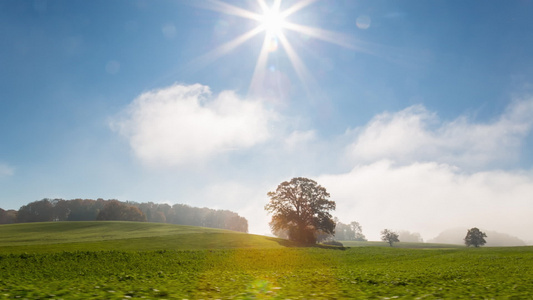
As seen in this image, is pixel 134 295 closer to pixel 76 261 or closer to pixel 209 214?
pixel 76 261

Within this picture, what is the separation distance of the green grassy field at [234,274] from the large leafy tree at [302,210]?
14.8 metres

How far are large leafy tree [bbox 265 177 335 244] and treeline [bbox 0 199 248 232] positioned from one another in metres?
77.9

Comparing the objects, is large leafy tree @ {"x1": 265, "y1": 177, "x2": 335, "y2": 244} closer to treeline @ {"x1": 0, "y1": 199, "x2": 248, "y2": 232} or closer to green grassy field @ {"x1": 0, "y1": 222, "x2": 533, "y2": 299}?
green grassy field @ {"x1": 0, "y1": 222, "x2": 533, "y2": 299}

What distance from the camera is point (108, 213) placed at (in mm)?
112188

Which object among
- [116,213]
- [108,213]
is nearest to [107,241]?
[116,213]

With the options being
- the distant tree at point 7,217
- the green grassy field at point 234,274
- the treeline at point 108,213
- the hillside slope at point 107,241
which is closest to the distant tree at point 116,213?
the treeline at point 108,213

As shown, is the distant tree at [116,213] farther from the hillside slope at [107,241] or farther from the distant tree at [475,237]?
the distant tree at [475,237]

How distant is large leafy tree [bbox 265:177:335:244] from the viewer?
6556 centimetres

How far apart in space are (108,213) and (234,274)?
11098 cm

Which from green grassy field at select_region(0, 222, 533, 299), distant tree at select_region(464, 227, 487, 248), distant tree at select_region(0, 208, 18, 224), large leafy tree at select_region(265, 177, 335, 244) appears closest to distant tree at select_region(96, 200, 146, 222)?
green grassy field at select_region(0, 222, 533, 299)

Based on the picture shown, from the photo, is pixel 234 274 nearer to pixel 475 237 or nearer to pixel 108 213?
pixel 108 213

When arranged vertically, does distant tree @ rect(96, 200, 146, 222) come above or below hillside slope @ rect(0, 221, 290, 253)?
above

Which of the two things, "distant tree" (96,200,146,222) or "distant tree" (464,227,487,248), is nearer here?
"distant tree" (464,227,487,248)

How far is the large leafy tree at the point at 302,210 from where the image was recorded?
6556cm
